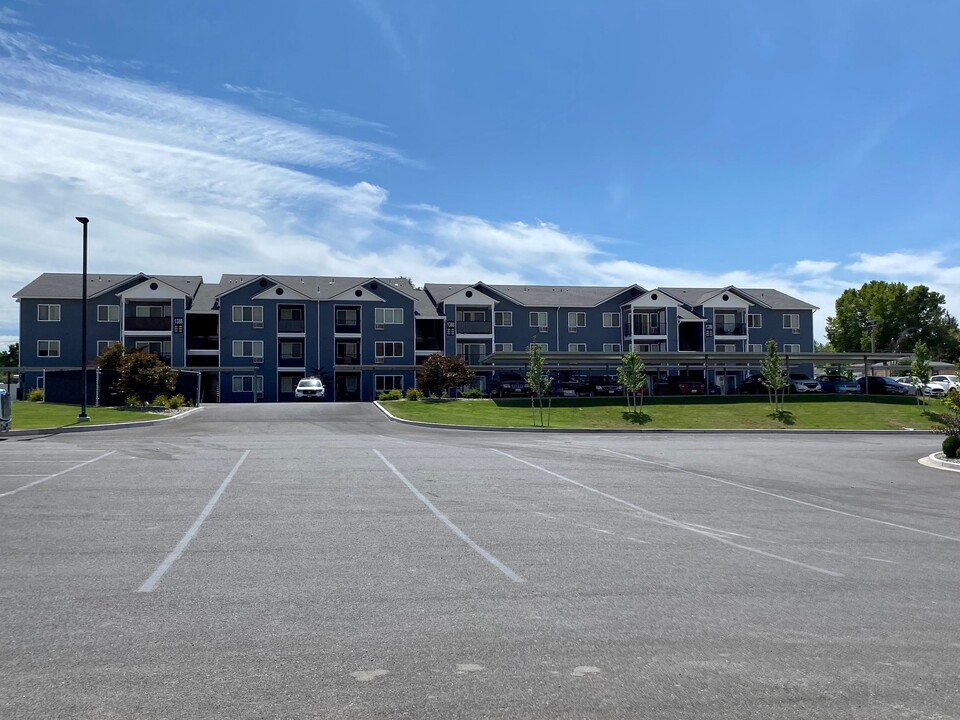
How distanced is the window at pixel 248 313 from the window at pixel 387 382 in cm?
1043

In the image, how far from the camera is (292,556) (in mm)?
8352

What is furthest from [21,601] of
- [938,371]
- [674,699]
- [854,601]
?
[938,371]

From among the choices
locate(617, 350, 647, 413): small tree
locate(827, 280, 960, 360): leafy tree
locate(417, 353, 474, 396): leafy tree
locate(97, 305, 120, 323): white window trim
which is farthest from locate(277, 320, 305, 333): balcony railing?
locate(827, 280, 960, 360): leafy tree

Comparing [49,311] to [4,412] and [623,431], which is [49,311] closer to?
[4,412]

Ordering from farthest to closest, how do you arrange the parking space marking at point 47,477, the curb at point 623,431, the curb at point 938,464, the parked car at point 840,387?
the parked car at point 840,387, the curb at point 623,431, the curb at point 938,464, the parking space marking at point 47,477

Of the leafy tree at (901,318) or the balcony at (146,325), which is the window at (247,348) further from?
the leafy tree at (901,318)

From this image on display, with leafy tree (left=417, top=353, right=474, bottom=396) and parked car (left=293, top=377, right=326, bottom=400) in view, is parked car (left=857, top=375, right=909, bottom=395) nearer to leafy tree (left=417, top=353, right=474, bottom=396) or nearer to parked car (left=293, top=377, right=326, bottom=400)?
leafy tree (left=417, top=353, right=474, bottom=396)

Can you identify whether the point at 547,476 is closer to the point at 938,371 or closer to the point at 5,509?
the point at 5,509

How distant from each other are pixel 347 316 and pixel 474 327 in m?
10.7

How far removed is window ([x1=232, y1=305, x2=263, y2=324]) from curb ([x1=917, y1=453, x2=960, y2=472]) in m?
50.1

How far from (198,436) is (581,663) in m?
24.0

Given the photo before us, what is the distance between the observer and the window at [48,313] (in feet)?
200

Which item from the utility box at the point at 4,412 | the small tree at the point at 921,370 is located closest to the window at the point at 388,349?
the utility box at the point at 4,412

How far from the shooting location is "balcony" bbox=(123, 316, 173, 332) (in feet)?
201
